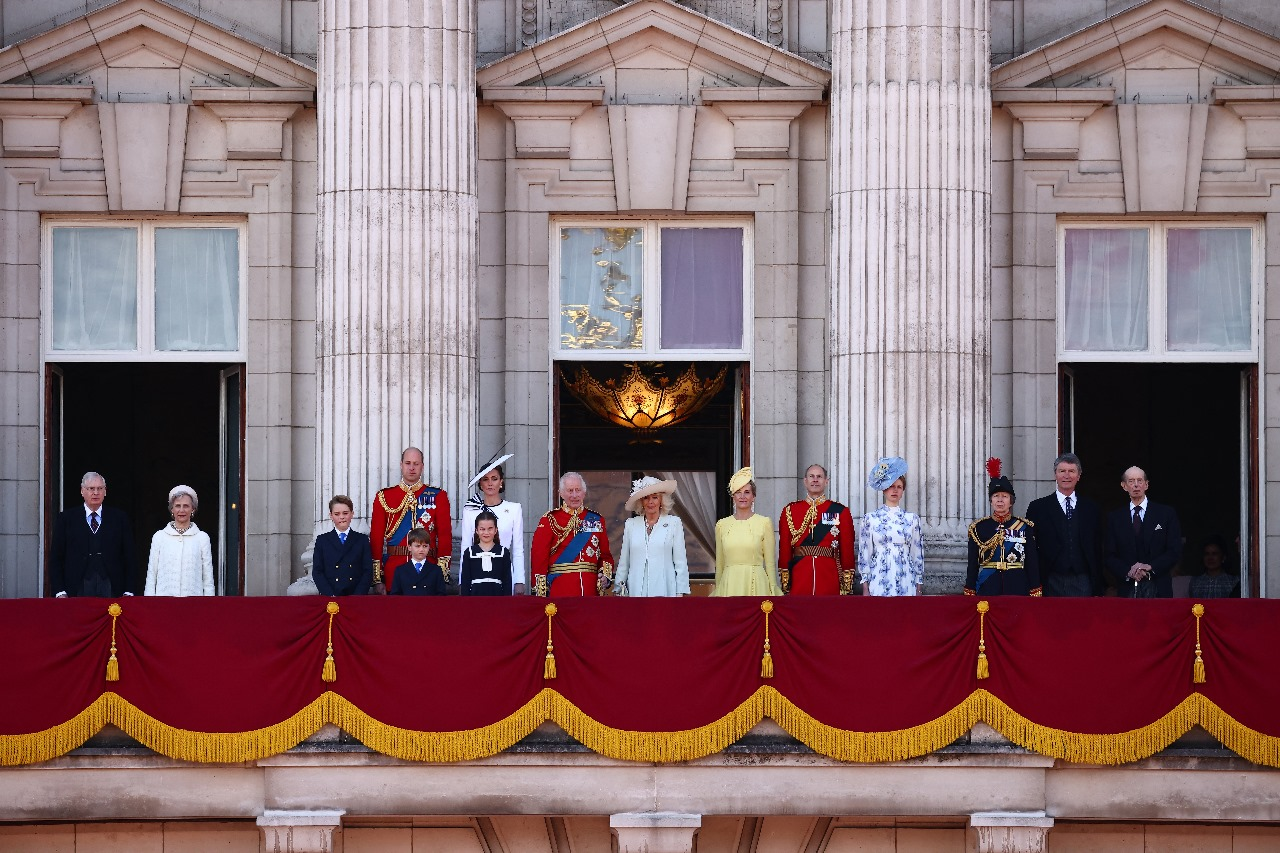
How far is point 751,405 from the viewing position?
22844 mm

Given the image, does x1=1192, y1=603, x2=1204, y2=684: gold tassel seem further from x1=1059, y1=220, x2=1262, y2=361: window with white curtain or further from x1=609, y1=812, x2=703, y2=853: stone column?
x1=1059, y1=220, x2=1262, y2=361: window with white curtain

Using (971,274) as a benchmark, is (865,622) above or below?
below

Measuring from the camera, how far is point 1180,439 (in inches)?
973

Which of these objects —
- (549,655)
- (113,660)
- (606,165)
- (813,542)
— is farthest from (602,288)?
(113,660)

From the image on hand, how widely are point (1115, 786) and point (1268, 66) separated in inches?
346

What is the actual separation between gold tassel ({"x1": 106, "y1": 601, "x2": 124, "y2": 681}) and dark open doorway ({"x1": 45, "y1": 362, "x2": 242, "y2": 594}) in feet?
15.8

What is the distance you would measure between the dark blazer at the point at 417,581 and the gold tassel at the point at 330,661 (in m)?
0.94

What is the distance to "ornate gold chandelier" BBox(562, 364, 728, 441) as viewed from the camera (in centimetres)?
2347

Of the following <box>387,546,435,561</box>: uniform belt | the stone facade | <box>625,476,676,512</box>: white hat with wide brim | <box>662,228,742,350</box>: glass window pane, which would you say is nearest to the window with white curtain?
the stone facade

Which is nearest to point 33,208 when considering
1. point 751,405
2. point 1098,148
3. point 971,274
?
point 751,405

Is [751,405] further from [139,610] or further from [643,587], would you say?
[139,610]

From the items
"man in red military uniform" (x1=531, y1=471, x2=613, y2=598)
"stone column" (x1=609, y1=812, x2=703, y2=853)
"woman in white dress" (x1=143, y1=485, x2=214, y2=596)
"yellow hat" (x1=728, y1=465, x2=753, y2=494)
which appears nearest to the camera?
"stone column" (x1=609, y1=812, x2=703, y2=853)

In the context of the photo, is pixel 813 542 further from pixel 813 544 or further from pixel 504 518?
pixel 504 518

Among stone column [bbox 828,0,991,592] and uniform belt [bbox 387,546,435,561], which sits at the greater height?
stone column [bbox 828,0,991,592]
